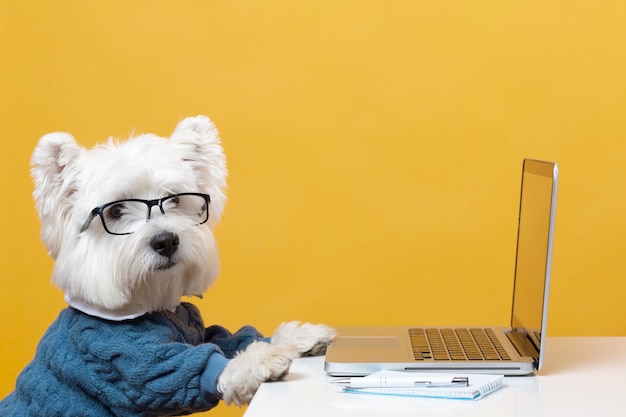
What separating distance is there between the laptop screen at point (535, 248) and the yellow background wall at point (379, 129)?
897 millimetres

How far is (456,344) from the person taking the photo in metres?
1.67

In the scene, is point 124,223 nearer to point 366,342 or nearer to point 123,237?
point 123,237

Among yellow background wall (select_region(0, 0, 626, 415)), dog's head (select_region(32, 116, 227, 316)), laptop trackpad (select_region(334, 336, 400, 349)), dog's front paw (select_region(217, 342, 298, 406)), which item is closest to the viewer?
dog's front paw (select_region(217, 342, 298, 406))

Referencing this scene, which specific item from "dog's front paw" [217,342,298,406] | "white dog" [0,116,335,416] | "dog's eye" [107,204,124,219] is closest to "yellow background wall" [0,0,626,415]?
"white dog" [0,116,335,416]

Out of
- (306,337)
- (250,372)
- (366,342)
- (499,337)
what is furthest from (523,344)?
(250,372)

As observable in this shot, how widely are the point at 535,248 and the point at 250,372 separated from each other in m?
0.58

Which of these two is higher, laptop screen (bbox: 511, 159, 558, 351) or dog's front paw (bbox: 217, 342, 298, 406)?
laptop screen (bbox: 511, 159, 558, 351)

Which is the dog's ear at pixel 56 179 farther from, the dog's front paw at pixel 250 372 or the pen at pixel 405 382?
the pen at pixel 405 382

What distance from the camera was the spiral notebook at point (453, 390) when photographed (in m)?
1.34

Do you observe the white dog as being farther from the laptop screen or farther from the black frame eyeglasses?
the laptop screen

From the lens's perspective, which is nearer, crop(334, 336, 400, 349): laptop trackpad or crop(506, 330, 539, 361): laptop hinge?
crop(506, 330, 539, 361): laptop hinge

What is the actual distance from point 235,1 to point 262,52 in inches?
7.0

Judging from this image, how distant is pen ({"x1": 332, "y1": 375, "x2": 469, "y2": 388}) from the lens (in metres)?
1.37

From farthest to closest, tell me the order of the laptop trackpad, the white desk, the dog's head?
the laptop trackpad → the dog's head → the white desk
